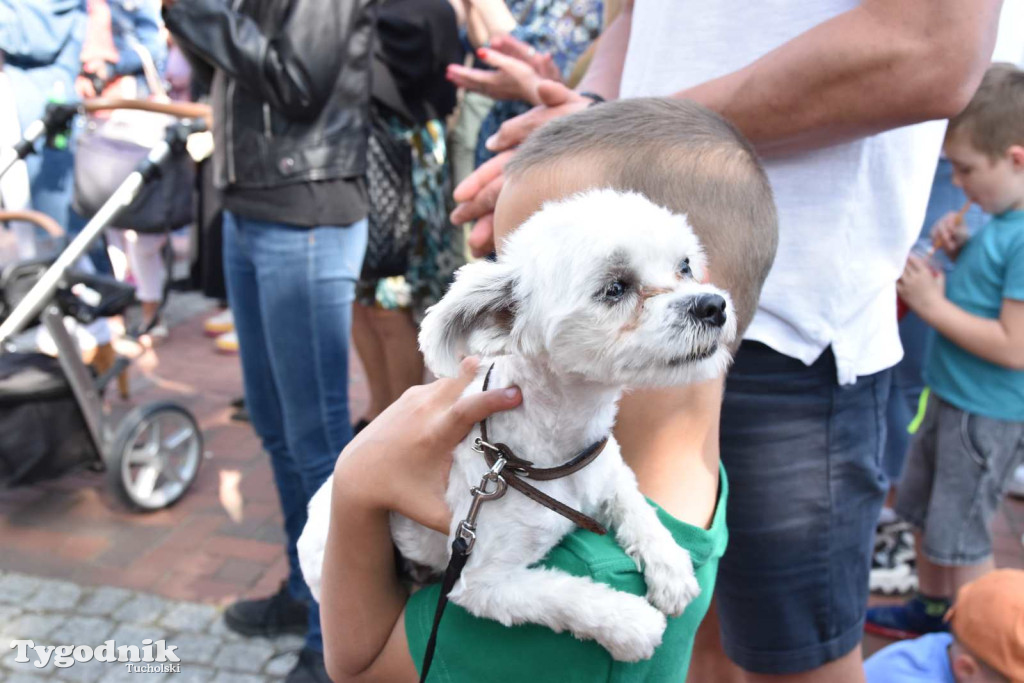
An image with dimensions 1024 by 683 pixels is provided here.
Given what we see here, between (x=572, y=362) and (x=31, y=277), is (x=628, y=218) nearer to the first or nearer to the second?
(x=572, y=362)

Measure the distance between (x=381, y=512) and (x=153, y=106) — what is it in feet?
11.2

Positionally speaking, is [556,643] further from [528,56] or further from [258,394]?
[258,394]

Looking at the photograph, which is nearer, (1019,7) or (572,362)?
(572,362)

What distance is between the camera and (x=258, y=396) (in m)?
3.14

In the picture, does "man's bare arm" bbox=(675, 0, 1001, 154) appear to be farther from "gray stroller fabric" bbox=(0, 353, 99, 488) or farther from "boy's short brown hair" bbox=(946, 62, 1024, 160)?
"gray stroller fabric" bbox=(0, 353, 99, 488)

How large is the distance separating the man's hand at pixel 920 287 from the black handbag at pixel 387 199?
2124 millimetres

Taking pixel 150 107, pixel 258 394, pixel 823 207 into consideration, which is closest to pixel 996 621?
pixel 823 207

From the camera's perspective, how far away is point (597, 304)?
1235mm

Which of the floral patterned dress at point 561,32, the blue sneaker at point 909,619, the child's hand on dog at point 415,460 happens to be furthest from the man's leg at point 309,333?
the blue sneaker at point 909,619

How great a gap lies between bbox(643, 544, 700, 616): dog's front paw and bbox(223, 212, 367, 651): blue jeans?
1.82 metres

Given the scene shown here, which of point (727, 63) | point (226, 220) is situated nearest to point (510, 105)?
point (226, 220)

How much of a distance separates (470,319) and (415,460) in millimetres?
256

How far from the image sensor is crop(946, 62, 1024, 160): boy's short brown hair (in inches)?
108

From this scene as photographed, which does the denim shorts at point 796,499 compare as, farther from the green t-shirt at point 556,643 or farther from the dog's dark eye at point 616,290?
the dog's dark eye at point 616,290
